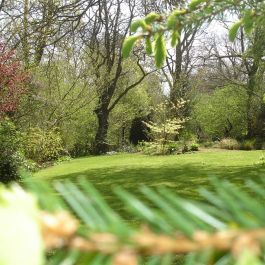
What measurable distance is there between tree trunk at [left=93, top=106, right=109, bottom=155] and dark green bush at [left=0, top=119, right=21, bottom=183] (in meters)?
10.9

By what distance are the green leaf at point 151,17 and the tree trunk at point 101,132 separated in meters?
20.9

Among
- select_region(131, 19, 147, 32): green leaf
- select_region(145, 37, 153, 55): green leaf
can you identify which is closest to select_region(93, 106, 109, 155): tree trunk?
select_region(145, 37, 153, 55): green leaf

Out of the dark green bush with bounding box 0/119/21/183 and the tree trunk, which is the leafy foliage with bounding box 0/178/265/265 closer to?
the dark green bush with bounding box 0/119/21/183

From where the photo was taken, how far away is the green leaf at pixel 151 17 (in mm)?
930

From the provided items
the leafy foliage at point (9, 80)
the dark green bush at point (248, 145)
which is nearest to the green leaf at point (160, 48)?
the leafy foliage at point (9, 80)

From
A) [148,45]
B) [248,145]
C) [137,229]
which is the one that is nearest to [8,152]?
[148,45]

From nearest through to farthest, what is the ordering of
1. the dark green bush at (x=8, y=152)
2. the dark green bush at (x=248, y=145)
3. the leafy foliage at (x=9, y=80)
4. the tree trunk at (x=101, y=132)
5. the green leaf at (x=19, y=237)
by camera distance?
the green leaf at (x=19, y=237) → the dark green bush at (x=8, y=152) → the leafy foliage at (x=9, y=80) → the dark green bush at (x=248, y=145) → the tree trunk at (x=101, y=132)

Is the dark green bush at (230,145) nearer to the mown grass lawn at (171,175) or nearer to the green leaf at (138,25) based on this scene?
the mown grass lawn at (171,175)

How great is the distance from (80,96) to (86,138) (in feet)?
23.2

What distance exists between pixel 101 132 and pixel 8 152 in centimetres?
1180

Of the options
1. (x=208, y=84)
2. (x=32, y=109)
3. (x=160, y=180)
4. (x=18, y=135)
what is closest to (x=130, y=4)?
(x=32, y=109)

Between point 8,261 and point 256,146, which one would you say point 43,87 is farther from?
point 8,261

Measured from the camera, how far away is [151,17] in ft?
3.10

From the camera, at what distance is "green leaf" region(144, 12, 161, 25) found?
0.93 metres
